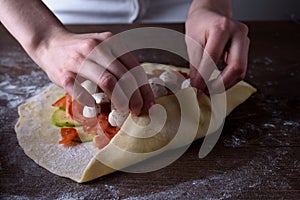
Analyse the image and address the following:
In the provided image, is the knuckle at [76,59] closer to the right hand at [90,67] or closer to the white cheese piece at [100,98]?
the right hand at [90,67]

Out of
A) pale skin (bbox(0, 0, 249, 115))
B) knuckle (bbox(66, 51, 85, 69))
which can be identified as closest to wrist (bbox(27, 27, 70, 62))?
pale skin (bbox(0, 0, 249, 115))

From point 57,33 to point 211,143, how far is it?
20.1 inches

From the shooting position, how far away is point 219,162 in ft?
4.21

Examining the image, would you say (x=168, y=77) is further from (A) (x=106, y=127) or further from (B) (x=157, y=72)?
(A) (x=106, y=127)

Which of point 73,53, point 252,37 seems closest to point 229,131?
point 73,53

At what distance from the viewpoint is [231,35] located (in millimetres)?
1421

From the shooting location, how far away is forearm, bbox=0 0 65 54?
1.33 metres

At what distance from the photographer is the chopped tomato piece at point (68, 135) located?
136 centimetres

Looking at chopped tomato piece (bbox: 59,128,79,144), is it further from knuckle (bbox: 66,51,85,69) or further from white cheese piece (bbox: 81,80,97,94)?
knuckle (bbox: 66,51,85,69)

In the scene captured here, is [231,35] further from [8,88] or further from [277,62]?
[8,88]

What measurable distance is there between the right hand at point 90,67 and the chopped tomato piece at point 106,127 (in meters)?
0.09

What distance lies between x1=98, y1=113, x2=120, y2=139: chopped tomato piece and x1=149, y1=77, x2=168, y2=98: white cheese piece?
0.16 meters

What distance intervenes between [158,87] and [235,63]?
23 centimetres

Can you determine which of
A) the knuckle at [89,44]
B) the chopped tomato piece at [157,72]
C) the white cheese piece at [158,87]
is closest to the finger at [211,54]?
the white cheese piece at [158,87]
